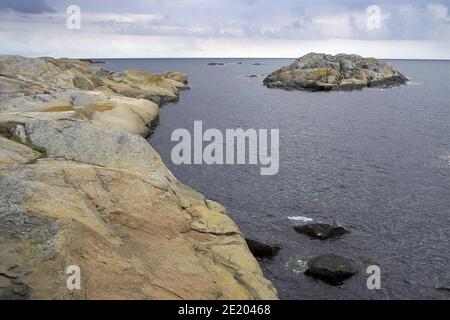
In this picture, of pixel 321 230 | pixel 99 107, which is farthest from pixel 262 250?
pixel 99 107

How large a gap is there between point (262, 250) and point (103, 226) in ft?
39.8

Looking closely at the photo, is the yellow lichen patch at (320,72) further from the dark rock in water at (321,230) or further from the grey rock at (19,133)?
the grey rock at (19,133)

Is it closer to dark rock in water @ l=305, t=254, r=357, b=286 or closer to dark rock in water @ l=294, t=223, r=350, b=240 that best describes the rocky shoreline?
dark rock in water @ l=305, t=254, r=357, b=286

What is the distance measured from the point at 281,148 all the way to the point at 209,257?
118 ft

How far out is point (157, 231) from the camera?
60.6 ft

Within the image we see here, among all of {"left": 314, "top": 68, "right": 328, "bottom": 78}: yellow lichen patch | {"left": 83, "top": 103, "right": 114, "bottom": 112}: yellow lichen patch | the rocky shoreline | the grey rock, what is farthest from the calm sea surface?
{"left": 314, "top": 68, "right": 328, "bottom": 78}: yellow lichen patch

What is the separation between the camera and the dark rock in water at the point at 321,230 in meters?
28.3

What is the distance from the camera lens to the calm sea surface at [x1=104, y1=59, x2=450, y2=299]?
24156mm

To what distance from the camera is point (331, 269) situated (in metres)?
23.5

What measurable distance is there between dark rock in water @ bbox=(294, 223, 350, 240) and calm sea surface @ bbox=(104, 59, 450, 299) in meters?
0.55
